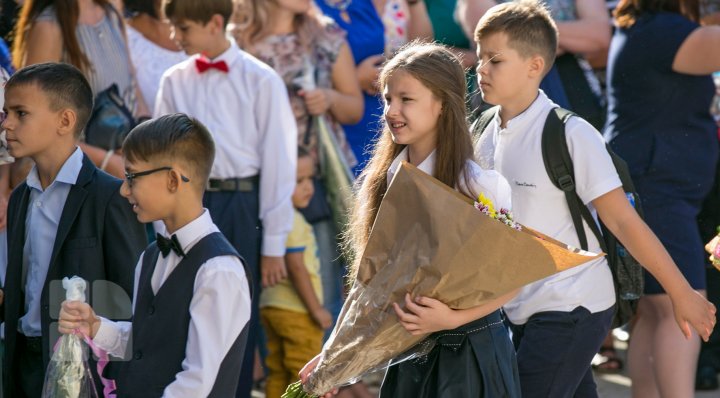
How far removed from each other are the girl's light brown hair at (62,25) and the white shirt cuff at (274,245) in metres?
1.14

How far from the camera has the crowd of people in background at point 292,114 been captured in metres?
5.43

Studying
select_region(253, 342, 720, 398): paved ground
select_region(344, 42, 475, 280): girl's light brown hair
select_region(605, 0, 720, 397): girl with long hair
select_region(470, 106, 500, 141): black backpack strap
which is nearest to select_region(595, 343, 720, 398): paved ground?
select_region(253, 342, 720, 398): paved ground

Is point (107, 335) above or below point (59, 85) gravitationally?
below

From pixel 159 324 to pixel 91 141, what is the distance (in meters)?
2.18

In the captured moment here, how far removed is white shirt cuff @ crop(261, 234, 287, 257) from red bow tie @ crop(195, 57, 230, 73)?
80 centimetres

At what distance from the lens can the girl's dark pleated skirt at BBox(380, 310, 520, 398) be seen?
363 cm

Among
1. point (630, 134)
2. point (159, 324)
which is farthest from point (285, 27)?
point (159, 324)

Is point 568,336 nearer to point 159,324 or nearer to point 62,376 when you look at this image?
point 159,324

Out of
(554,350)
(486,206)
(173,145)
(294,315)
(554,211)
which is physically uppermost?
(173,145)

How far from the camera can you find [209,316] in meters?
3.52

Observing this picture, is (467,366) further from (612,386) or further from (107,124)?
(612,386)

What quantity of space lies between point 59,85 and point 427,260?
5.53 feet

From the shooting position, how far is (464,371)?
143 inches

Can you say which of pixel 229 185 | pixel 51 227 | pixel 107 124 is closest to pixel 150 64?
pixel 107 124
